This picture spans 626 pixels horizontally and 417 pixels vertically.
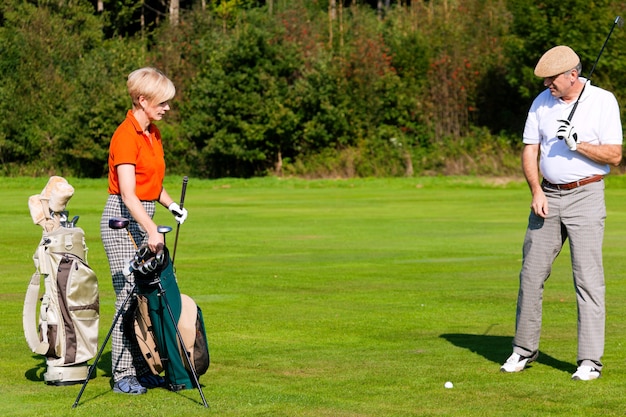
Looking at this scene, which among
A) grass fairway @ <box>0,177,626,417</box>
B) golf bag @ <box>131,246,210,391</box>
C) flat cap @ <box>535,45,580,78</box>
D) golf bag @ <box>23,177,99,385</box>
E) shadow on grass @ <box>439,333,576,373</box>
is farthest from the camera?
shadow on grass @ <box>439,333,576,373</box>

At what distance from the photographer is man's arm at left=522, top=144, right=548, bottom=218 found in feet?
26.7

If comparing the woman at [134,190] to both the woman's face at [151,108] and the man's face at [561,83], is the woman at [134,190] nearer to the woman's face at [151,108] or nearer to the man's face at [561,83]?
the woman's face at [151,108]

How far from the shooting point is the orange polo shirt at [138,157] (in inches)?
292

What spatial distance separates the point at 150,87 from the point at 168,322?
1.47 m

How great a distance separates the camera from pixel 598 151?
8.03 m

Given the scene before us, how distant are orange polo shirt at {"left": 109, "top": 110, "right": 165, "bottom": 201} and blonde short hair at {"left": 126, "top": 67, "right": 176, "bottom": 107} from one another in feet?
0.48

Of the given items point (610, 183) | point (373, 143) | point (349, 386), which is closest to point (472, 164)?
point (373, 143)

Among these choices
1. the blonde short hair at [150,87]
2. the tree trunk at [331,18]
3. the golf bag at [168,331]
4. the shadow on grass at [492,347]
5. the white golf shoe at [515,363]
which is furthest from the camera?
the tree trunk at [331,18]

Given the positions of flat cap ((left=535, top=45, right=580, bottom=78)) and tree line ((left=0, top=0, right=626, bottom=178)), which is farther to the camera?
tree line ((left=0, top=0, right=626, bottom=178))

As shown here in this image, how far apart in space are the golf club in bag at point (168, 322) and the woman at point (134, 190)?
0.11m

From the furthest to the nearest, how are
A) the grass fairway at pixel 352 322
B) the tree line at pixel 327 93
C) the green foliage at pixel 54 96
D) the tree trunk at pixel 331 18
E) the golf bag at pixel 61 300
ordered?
the tree trunk at pixel 331 18, the green foliage at pixel 54 96, the tree line at pixel 327 93, the golf bag at pixel 61 300, the grass fairway at pixel 352 322

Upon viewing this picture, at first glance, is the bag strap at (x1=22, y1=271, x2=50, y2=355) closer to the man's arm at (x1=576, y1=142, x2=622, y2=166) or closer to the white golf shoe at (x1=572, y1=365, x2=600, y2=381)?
the white golf shoe at (x1=572, y1=365, x2=600, y2=381)

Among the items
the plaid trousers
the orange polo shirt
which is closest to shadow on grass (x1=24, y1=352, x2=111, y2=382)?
the plaid trousers

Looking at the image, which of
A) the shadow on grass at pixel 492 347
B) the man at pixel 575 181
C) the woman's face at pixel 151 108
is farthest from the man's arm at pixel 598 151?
the woman's face at pixel 151 108
